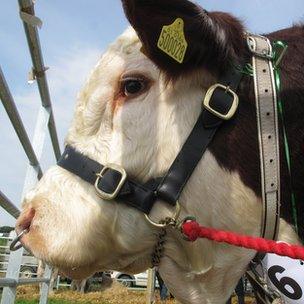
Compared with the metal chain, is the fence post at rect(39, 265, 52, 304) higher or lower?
lower

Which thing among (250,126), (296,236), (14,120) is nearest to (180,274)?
(296,236)

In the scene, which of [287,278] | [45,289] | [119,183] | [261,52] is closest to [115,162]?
[119,183]

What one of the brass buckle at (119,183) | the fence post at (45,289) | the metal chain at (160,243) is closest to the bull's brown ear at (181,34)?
the brass buckle at (119,183)

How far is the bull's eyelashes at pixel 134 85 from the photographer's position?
1830 millimetres

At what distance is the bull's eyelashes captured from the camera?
1.83 meters

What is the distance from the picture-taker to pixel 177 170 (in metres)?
1.70

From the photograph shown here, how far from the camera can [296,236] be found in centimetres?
175

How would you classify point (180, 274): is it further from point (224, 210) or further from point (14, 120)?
point (14, 120)

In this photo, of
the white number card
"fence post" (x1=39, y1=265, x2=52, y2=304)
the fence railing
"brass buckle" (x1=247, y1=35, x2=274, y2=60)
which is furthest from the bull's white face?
"fence post" (x1=39, y1=265, x2=52, y2=304)

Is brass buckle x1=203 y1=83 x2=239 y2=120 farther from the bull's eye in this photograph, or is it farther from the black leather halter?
the bull's eye

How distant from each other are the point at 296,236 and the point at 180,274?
1.42 feet

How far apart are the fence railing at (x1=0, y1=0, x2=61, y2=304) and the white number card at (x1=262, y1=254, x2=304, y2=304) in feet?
4.87

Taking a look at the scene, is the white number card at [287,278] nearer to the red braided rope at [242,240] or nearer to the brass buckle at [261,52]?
the red braided rope at [242,240]

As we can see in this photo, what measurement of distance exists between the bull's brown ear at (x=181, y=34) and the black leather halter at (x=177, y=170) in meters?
0.10
